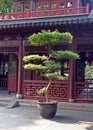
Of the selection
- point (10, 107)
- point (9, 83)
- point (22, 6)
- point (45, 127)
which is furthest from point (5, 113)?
point (22, 6)

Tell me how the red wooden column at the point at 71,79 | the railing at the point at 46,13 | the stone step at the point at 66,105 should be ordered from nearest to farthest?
the stone step at the point at 66,105
the red wooden column at the point at 71,79
the railing at the point at 46,13

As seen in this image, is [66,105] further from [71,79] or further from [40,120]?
[40,120]

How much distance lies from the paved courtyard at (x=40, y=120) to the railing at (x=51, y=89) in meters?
0.98

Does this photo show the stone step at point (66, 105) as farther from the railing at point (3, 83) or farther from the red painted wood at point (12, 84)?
the railing at point (3, 83)

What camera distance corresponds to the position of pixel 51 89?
11836 mm

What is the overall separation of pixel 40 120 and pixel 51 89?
3.00 m

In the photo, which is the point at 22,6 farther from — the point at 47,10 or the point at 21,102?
the point at 21,102

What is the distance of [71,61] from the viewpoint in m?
11.8

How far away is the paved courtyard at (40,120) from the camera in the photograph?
802 cm

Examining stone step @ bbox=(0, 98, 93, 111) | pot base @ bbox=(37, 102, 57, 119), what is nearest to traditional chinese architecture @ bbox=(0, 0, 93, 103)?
stone step @ bbox=(0, 98, 93, 111)

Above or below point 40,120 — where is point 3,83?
below

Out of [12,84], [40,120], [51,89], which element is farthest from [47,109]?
[12,84]

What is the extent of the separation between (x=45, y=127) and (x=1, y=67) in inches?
407

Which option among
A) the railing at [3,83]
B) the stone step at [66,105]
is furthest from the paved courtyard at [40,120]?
the railing at [3,83]
